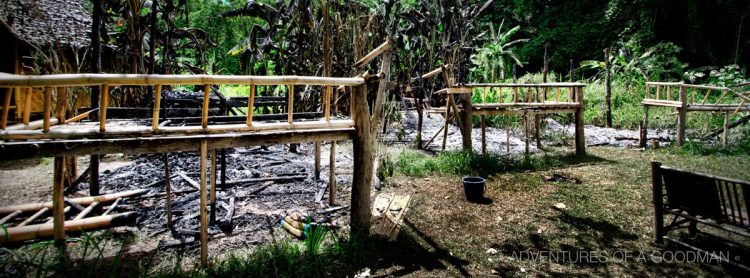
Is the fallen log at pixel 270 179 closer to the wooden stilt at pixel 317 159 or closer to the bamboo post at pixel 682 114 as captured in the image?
the wooden stilt at pixel 317 159

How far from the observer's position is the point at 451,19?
42.2ft

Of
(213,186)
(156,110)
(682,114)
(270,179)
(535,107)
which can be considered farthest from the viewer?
(682,114)

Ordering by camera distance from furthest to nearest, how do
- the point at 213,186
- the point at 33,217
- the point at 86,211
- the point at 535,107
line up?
the point at 535,107 → the point at 213,186 → the point at 86,211 → the point at 33,217

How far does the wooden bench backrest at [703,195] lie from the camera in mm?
3744

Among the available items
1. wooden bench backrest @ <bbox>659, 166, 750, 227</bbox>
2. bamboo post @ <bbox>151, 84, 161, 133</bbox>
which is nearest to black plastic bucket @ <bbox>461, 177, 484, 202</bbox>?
wooden bench backrest @ <bbox>659, 166, 750, 227</bbox>

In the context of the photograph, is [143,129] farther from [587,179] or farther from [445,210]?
[587,179]

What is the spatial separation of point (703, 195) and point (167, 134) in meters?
5.38

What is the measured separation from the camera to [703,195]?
13.1 feet

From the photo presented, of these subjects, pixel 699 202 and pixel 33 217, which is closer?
pixel 699 202

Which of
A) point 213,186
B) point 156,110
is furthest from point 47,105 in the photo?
point 213,186

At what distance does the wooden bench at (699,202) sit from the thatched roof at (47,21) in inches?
504

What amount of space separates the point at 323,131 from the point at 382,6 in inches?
390

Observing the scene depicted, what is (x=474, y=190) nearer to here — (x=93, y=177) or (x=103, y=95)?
(x=103, y=95)

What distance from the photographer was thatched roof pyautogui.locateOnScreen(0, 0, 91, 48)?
10.7 meters
